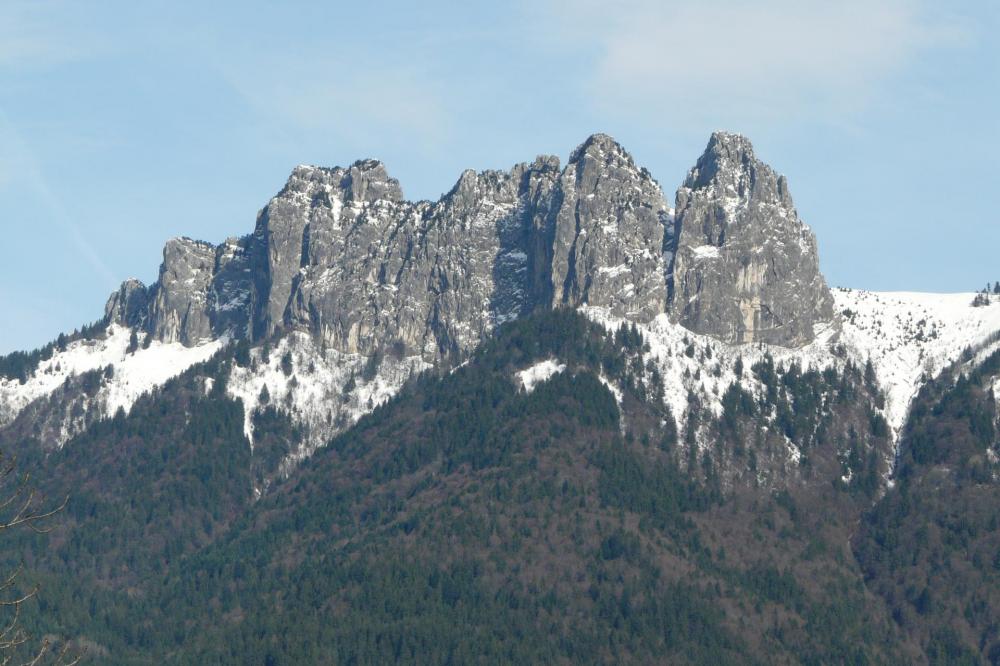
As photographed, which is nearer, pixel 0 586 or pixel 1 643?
pixel 1 643

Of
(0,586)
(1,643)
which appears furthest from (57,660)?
(1,643)

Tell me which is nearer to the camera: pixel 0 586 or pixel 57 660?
pixel 0 586

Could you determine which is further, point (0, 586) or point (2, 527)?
point (0, 586)

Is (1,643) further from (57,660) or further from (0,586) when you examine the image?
(57,660)

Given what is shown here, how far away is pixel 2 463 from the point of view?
35.9 metres

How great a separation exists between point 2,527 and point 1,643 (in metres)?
2.23

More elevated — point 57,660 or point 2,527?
point 2,527

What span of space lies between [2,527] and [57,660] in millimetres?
7198

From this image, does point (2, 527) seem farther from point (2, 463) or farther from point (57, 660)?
point (57, 660)

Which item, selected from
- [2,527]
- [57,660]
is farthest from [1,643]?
[57,660]

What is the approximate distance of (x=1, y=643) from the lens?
110ft

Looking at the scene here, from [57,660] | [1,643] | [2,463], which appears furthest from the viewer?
[57,660]

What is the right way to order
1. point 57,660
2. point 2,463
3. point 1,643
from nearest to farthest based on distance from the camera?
point 1,643 < point 2,463 < point 57,660

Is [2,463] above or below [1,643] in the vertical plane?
above
